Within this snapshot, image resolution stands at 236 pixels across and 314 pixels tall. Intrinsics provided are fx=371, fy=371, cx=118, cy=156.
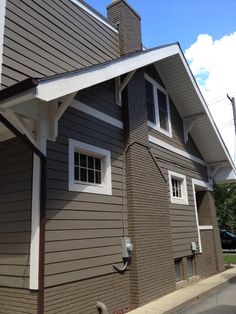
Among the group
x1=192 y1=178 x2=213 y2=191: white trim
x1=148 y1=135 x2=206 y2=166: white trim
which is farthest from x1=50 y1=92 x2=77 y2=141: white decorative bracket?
x1=192 y1=178 x2=213 y2=191: white trim

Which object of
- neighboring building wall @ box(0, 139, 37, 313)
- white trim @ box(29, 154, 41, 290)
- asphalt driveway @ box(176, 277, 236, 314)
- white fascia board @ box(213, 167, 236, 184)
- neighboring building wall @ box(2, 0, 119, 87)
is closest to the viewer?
white trim @ box(29, 154, 41, 290)

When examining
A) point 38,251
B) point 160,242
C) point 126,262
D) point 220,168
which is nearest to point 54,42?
point 38,251

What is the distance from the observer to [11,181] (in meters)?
6.55

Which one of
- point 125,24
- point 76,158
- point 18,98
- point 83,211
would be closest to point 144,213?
point 83,211

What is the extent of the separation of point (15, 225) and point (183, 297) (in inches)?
183

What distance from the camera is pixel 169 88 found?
12.4 m

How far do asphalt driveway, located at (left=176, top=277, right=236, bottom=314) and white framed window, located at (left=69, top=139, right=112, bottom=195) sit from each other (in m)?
3.15

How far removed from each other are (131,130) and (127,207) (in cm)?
192

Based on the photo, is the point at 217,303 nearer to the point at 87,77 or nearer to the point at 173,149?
the point at 173,149

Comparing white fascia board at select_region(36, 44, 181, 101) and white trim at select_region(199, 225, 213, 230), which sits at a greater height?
white fascia board at select_region(36, 44, 181, 101)

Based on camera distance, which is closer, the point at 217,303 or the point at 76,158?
the point at 76,158

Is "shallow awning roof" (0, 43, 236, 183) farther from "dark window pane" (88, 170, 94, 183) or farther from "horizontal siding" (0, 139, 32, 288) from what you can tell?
"dark window pane" (88, 170, 94, 183)

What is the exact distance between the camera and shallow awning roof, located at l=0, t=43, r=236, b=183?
202 inches

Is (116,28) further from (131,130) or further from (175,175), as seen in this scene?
(175,175)
